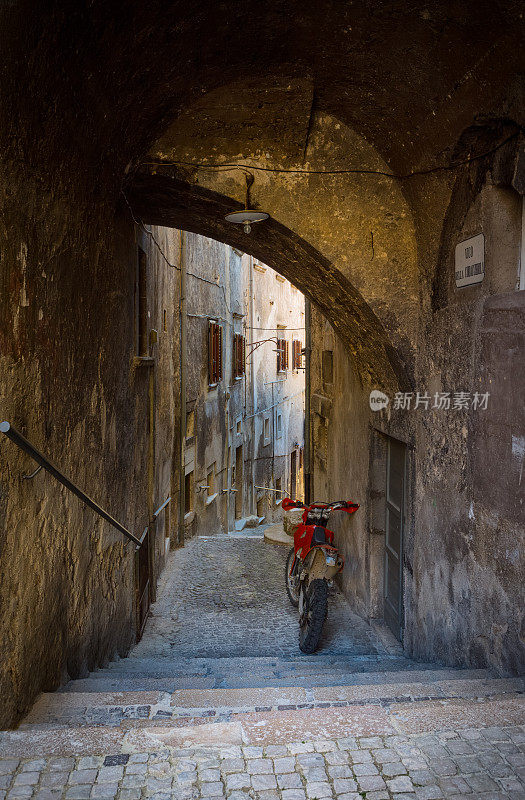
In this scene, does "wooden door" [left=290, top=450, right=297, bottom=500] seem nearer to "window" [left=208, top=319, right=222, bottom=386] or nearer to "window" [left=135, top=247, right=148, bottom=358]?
"window" [left=208, top=319, right=222, bottom=386]

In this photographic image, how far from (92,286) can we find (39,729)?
108 inches

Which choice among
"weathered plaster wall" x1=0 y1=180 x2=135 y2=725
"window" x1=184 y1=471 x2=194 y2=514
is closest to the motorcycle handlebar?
"weathered plaster wall" x1=0 y1=180 x2=135 y2=725

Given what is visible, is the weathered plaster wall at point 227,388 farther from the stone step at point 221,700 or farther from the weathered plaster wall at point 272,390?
the stone step at point 221,700

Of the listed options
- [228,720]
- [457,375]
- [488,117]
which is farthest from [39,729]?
[488,117]

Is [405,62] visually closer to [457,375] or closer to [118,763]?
[457,375]

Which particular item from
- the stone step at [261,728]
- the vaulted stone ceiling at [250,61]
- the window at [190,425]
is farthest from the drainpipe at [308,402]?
the stone step at [261,728]

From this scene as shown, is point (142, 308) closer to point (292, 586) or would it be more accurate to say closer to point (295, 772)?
point (292, 586)

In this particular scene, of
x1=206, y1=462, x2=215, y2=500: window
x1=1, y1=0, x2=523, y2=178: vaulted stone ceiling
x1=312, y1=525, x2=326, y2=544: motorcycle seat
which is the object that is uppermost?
x1=1, y1=0, x2=523, y2=178: vaulted stone ceiling

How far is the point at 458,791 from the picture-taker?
2105 mm

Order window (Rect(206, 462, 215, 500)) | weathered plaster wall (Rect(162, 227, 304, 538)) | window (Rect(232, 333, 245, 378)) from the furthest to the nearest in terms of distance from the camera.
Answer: window (Rect(232, 333, 245, 378)), window (Rect(206, 462, 215, 500)), weathered plaster wall (Rect(162, 227, 304, 538))

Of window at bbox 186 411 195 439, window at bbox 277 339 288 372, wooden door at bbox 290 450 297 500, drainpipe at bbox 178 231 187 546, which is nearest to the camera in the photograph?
drainpipe at bbox 178 231 187 546

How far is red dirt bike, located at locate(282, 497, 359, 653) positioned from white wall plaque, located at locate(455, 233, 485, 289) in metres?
2.79

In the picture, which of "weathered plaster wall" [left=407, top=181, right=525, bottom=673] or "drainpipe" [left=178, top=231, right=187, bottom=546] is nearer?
"weathered plaster wall" [left=407, top=181, right=525, bottom=673]

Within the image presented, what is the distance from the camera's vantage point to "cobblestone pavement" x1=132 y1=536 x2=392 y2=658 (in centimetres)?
586
